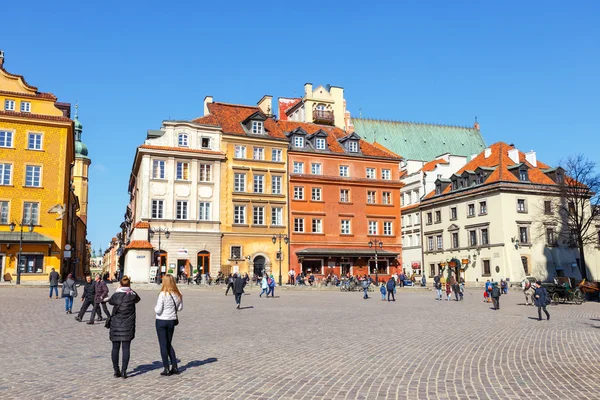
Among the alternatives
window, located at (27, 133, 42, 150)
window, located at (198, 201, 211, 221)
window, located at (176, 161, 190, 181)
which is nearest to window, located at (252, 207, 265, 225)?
window, located at (198, 201, 211, 221)

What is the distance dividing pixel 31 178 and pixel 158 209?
10900mm

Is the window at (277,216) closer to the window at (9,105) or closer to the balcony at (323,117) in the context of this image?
the balcony at (323,117)

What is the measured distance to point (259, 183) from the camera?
5591cm

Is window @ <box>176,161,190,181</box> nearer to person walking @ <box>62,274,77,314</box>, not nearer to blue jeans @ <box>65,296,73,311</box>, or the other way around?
person walking @ <box>62,274,77,314</box>

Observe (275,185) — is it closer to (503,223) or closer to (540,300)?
(503,223)

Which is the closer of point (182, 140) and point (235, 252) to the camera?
point (182, 140)

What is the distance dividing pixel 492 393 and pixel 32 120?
47.7 metres

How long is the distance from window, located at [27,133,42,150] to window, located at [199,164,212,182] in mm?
14137

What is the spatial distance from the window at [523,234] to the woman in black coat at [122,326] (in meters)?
52.9

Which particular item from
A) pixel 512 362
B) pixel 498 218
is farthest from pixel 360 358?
pixel 498 218

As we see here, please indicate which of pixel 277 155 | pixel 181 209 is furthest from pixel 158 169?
pixel 277 155

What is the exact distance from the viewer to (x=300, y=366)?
1091cm

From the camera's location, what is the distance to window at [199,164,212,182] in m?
53.5

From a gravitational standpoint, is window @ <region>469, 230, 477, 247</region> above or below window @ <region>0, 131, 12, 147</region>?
below
